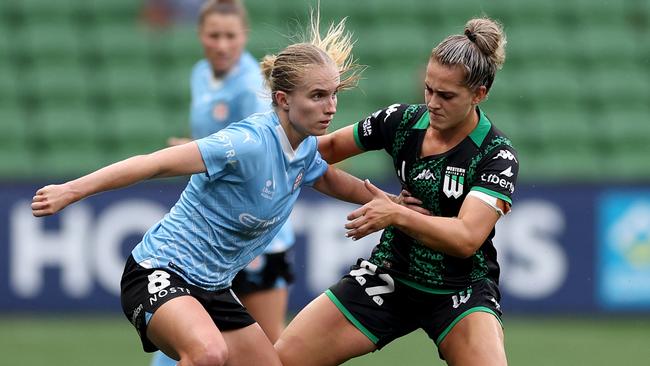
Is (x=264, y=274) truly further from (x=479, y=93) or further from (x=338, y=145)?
(x=479, y=93)

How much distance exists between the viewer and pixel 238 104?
6.53m

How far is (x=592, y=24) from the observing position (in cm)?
1245

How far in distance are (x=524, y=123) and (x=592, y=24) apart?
162 centimetres

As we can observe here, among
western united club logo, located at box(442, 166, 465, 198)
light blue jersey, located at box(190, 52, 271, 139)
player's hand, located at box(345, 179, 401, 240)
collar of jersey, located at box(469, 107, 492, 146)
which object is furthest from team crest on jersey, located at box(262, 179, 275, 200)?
light blue jersey, located at box(190, 52, 271, 139)

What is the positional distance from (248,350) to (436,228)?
0.97m

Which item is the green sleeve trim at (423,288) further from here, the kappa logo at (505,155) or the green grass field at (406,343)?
the green grass field at (406,343)

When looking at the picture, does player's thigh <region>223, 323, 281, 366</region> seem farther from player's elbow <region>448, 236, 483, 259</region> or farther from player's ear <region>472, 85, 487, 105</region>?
player's ear <region>472, 85, 487, 105</region>

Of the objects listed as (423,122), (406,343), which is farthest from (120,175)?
(406,343)

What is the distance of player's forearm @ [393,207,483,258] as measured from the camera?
4793mm

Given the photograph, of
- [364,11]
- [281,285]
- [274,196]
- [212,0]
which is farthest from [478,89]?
[364,11]

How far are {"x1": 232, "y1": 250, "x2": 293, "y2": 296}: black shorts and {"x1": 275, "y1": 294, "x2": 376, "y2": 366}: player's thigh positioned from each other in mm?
1073

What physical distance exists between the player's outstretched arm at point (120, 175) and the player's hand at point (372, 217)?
0.64m

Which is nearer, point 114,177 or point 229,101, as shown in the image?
point 114,177

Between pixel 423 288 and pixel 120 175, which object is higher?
pixel 120 175
